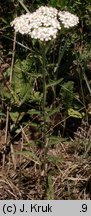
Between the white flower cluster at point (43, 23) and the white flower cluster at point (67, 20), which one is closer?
the white flower cluster at point (43, 23)

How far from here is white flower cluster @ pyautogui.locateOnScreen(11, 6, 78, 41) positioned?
188cm

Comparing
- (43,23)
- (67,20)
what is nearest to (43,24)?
(43,23)

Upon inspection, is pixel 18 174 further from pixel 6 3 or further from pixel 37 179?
pixel 6 3

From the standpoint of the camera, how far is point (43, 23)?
6.45ft

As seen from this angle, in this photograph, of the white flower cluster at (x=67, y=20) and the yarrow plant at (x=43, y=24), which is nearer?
the yarrow plant at (x=43, y=24)

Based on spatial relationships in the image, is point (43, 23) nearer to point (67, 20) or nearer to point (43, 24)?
point (43, 24)

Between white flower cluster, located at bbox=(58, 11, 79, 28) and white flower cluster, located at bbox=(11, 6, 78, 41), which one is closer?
white flower cluster, located at bbox=(11, 6, 78, 41)

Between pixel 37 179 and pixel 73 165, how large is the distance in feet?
0.75

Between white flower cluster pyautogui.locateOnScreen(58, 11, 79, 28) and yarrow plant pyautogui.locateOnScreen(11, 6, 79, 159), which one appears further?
white flower cluster pyautogui.locateOnScreen(58, 11, 79, 28)

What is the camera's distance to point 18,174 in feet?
8.27

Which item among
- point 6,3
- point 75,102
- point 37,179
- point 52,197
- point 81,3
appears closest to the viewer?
point 52,197

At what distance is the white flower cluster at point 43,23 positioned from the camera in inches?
74.0

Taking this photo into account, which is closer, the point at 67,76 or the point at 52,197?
the point at 52,197

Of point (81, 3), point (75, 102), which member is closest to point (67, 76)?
point (75, 102)
